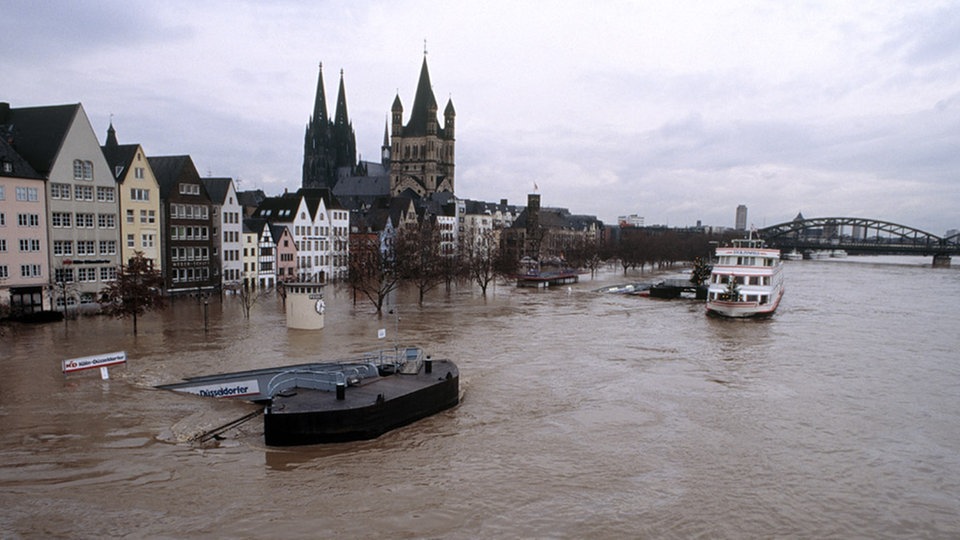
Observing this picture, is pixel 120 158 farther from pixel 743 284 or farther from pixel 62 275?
pixel 743 284

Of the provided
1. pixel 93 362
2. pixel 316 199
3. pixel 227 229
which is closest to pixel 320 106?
pixel 316 199

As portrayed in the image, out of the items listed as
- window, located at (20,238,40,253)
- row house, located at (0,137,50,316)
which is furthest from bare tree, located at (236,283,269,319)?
window, located at (20,238,40,253)

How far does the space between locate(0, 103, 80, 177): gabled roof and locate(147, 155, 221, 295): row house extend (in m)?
10.8

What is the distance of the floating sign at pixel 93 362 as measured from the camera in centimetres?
2784

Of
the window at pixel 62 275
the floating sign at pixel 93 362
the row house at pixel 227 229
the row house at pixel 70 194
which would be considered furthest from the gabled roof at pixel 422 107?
the floating sign at pixel 93 362

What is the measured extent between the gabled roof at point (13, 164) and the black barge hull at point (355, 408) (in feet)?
115

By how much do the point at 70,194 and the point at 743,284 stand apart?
5503cm

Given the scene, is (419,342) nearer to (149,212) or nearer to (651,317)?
(651,317)

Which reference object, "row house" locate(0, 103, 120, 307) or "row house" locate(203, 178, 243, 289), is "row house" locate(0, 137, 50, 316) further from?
"row house" locate(203, 178, 243, 289)

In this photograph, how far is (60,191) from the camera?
47.5m

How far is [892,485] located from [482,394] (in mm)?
14489

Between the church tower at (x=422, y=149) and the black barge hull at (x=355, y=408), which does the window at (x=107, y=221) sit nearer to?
the black barge hull at (x=355, y=408)

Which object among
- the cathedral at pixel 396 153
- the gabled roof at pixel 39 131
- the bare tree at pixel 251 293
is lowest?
the bare tree at pixel 251 293

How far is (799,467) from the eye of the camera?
20.0 meters
